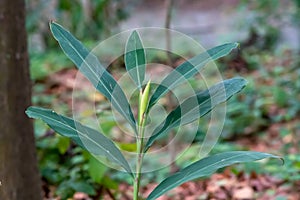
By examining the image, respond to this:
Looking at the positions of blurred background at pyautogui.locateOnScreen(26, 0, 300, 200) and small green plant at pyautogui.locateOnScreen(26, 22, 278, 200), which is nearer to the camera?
small green plant at pyautogui.locateOnScreen(26, 22, 278, 200)

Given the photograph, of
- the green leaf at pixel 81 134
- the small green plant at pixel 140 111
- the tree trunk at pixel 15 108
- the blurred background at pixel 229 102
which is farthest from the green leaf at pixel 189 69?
the blurred background at pixel 229 102

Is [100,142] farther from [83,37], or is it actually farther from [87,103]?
[83,37]

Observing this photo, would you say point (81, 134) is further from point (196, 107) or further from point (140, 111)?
point (196, 107)

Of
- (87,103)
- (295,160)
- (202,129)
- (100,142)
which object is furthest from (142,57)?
(87,103)

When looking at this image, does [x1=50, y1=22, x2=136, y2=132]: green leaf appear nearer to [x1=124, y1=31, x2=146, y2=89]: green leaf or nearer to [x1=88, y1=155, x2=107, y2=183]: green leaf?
[x1=124, y1=31, x2=146, y2=89]: green leaf

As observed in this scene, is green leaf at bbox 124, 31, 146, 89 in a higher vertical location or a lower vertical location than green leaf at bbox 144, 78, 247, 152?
higher

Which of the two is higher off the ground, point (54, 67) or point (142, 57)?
point (54, 67)

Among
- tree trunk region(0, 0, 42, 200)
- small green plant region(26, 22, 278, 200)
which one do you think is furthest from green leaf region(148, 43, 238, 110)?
tree trunk region(0, 0, 42, 200)

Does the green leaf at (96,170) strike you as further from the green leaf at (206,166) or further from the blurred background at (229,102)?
the green leaf at (206,166)
